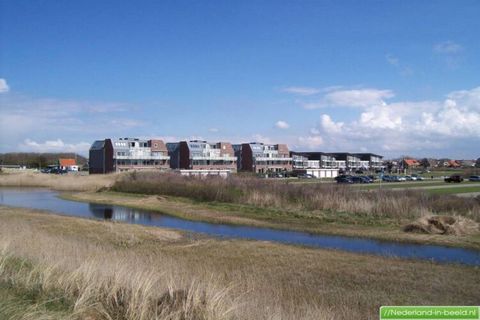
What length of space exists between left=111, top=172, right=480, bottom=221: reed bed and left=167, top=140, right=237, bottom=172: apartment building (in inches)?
2994

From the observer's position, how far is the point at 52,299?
858 cm

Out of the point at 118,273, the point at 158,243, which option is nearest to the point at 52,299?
the point at 118,273

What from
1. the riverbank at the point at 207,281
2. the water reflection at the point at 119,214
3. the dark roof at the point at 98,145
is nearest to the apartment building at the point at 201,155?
the dark roof at the point at 98,145

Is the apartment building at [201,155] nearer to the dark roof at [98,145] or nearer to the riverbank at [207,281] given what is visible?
the dark roof at [98,145]

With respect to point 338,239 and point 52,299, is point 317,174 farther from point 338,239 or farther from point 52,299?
point 52,299

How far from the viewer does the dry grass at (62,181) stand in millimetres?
85625

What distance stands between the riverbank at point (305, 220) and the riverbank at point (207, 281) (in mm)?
8118

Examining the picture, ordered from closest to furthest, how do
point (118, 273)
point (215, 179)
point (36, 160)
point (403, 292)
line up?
point (118, 273)
point (403, 292)
point (215, 179)
point (36, 160)

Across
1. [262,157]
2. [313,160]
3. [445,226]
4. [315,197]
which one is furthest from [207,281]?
[313,160]

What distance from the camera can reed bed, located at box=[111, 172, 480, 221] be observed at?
38.9m

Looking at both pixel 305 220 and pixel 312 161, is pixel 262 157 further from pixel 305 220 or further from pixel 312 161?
pixel 305 220

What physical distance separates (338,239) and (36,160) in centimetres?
18765

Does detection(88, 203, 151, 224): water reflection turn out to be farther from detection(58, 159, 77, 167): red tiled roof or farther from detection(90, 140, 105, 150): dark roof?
detection(58, 159, 77, 167): red tiled roof

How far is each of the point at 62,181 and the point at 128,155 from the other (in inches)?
1831
